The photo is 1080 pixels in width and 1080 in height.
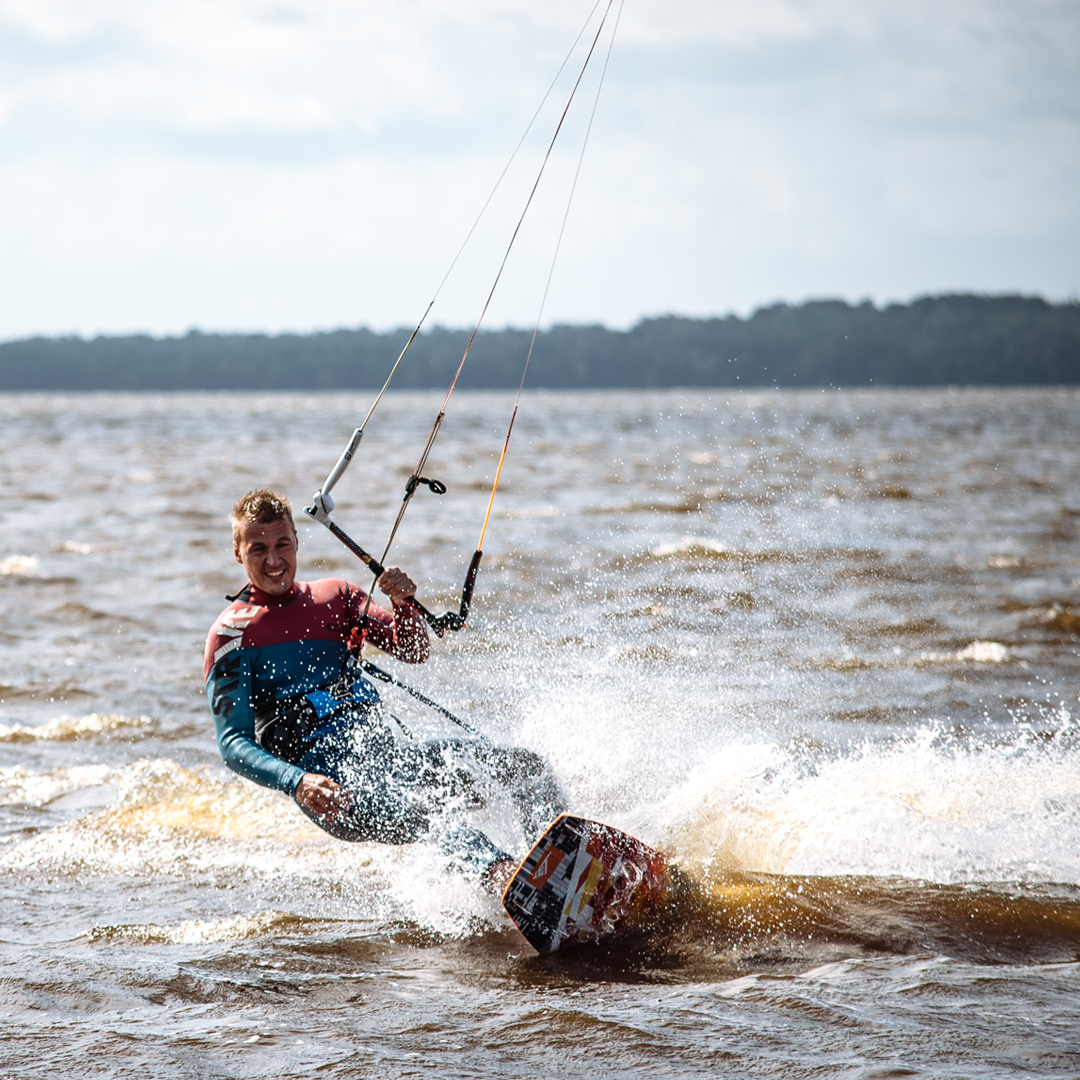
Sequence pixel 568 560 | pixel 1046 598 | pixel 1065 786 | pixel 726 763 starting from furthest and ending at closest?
pixel 568 560, pixel 1046 598, pixel 726 763, pixel 1065 786

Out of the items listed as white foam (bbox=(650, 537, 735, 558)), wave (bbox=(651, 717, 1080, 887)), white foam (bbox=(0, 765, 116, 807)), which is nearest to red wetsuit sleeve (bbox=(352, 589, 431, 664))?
wave (bbox=(651, 717, 1080, 887))

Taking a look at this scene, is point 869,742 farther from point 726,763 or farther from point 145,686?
point 145,686

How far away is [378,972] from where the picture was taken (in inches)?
190

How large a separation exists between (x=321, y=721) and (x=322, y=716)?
0.02m

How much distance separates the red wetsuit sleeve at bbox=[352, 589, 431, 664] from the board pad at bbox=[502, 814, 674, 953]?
49.4 inches

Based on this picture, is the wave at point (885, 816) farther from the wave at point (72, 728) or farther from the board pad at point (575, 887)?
the wave at point (72, 728)

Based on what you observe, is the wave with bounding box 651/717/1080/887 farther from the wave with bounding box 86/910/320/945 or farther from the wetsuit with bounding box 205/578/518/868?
the wave with bounding box 86/910/320/945

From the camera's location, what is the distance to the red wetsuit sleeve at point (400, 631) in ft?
19.1

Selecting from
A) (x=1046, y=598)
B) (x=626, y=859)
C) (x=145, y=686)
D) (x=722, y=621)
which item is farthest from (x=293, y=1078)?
(x=1046, y=598)

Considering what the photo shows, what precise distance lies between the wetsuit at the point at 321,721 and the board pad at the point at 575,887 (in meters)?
0.36

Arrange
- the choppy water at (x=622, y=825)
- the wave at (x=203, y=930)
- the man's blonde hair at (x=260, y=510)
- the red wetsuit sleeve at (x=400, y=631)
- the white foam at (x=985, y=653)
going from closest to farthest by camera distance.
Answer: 1. the choppy water at (x=622, y=825)
2. the wave at (x=203, y=930)
3. the man's blonde hair at (x=260, y=510)
4. the red wetsuit sleeve at (x=400, y=631)
5. the white foam at (x=985, y=653)

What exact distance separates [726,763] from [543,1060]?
340cm

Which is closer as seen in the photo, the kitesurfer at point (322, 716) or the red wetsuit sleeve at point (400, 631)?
the kitesurfer at point (322, 716)

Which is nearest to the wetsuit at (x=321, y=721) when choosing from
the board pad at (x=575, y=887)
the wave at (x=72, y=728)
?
the board pad at (x=575, y=887)
